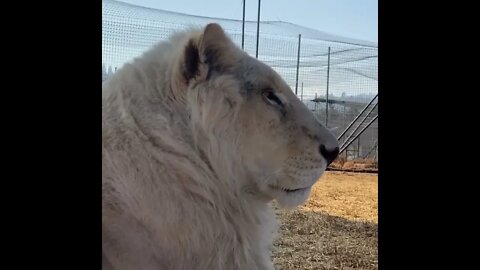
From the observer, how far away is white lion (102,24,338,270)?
2.82ft

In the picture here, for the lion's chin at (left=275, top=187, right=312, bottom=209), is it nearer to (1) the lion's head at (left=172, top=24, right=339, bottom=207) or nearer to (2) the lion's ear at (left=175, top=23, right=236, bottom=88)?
(1) the lion's head at (left=172, top=24, right=339, bottom=207)

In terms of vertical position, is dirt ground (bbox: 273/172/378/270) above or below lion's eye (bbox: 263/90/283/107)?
below

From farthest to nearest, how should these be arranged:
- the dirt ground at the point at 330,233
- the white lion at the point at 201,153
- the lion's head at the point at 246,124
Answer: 1. the dirt ground at the point at 330,233
2. the lion's head at the point at 246,124
3. the white lion at the point at 201,153

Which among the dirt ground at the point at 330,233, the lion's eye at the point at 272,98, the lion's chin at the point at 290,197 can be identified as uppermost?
the lion's eye at the point at 272,98

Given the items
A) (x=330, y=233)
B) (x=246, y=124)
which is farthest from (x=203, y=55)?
(x=330, y=233)

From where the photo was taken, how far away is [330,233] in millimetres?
3055

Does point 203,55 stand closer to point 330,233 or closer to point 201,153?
point 201,153

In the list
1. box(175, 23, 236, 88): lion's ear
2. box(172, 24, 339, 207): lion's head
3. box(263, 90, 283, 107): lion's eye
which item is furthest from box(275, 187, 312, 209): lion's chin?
box(175, 23, 236, 88): lion's ear

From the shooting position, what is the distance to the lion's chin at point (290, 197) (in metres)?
1.04

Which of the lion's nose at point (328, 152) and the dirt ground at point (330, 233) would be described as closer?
the lion's nose at point (328, 152)

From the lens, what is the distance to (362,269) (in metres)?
2.39

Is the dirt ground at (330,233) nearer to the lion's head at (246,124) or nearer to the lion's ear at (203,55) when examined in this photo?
the lion's head at (246,124)

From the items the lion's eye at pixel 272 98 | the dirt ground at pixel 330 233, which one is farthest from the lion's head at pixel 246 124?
the dirt ground at pixel 330 233
